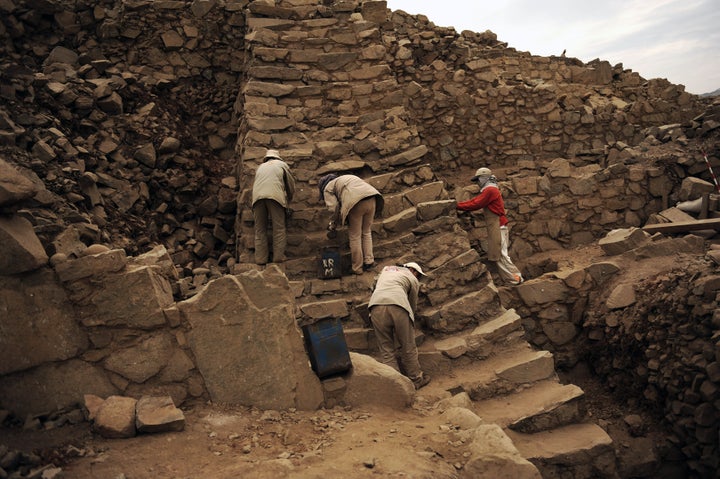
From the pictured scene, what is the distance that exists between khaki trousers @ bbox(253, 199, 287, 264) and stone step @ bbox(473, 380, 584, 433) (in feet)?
10.6

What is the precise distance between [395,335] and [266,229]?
2376 millimetres

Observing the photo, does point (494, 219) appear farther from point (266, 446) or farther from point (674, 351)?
point (266, 446)

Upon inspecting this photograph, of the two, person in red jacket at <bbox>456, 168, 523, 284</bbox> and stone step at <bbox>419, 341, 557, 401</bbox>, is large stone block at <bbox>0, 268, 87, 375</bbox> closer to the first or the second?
stone step at <bbox>419, 341, 557, 401</bbox>

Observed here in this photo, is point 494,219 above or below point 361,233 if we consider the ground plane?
below

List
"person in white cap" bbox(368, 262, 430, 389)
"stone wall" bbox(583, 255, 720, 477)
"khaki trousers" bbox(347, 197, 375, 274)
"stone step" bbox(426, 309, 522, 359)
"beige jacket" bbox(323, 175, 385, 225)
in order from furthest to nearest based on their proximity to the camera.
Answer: "khaki trousers" bbox(347, 197, 375, 274), "beige jacket" bbox(323, 175, 385, 225), "stone wall" bbox(583, 255, 720, 477), "stone step" bbox(426, 309, 522, 359), "person in white cap" bbox(368, 262, 430, 389)

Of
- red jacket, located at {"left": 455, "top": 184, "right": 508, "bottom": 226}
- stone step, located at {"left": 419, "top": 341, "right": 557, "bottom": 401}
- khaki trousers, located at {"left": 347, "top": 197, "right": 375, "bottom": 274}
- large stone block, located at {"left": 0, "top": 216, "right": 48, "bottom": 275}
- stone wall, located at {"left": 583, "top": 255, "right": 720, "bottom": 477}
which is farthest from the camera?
red jacket, located at {"left": 455, "top": 184, "right": 508, "bottom": 226}

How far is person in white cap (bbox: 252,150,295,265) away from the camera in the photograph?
7.02 m

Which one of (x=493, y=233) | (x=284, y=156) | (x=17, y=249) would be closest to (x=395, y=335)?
(x=493, y=233)

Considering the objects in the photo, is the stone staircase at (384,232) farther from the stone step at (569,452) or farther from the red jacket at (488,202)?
the red jacket at (488,202)

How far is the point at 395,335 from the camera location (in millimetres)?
6176

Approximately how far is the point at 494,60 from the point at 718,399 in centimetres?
903

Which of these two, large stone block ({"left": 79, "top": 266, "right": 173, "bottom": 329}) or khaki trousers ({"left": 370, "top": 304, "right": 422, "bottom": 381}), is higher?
large stone block ({"left": 79, "top": 266, "right": 173, "bottom": 329})

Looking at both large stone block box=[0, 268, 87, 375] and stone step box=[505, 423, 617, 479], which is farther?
stone step box=[505, 423, 617, 479]

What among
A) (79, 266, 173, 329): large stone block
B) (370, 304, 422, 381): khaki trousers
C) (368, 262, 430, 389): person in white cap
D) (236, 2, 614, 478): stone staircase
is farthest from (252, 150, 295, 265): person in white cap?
(79, 266, 173, 329): large stone block
